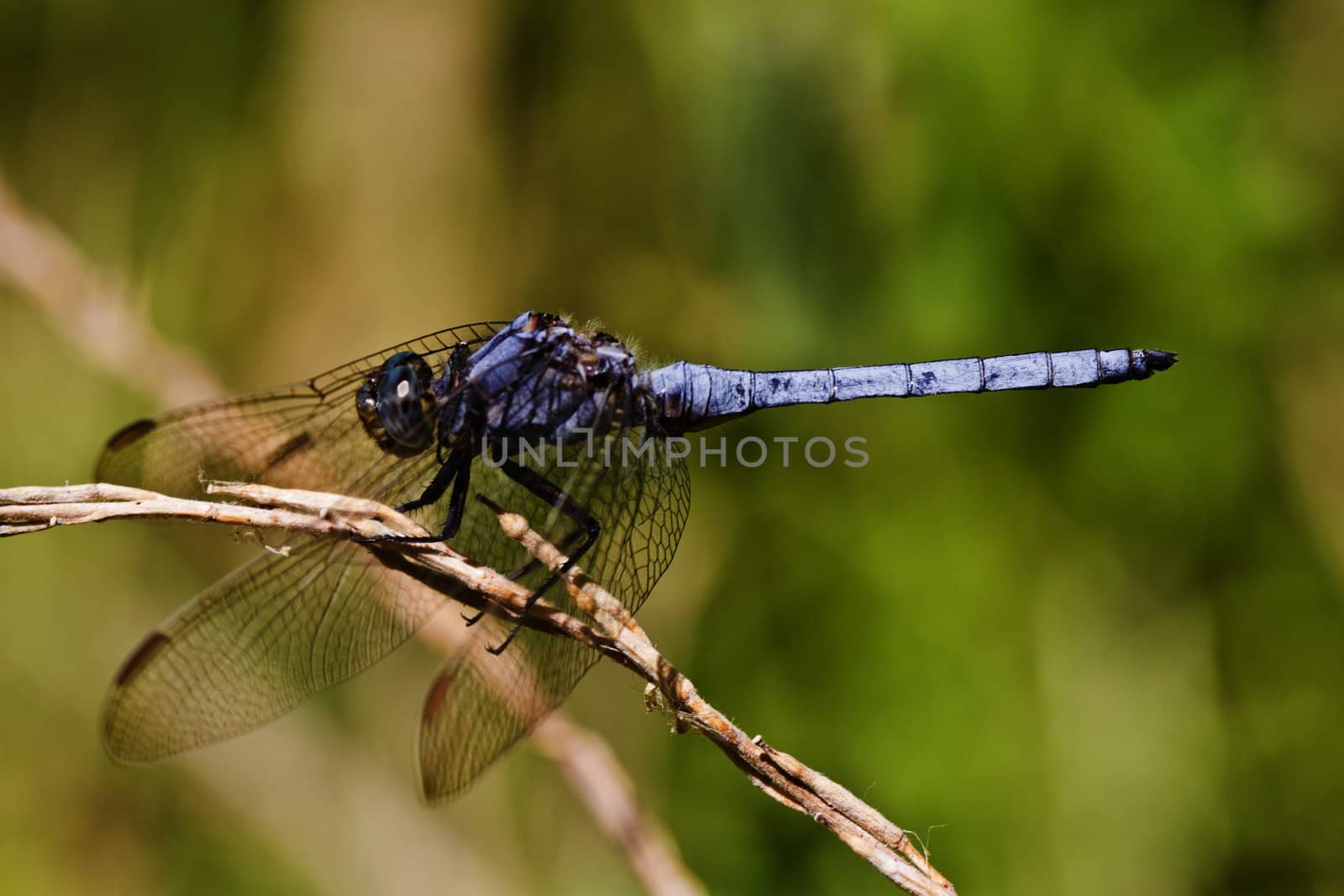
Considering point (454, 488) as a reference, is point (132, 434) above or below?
above

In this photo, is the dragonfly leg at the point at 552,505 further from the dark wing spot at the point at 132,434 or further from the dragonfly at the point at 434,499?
the dark wing spot at the point at 132,434

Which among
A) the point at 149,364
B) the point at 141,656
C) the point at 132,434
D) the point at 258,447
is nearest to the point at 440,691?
the point at 141,656

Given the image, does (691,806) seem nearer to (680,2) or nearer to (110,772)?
(110,772)

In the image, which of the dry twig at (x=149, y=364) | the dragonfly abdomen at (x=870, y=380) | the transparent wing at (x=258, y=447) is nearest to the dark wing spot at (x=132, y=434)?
the transparent wing at (x=258, y=447)

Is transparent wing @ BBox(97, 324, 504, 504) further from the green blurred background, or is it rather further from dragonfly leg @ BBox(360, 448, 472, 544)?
the green blurred background

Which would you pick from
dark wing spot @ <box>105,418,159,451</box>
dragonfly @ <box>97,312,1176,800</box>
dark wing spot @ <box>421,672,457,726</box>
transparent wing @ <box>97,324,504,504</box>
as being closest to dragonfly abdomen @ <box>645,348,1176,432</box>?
dragonfly @ <box>97,312,1176,800</box>

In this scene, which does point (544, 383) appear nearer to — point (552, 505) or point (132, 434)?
point (552, 505)
